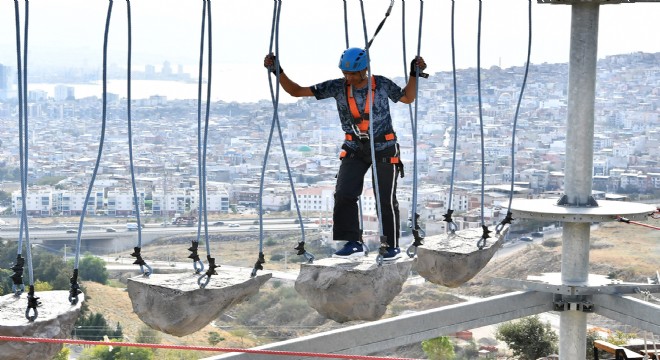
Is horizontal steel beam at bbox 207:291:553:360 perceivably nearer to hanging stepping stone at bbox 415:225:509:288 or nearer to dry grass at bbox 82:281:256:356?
hanging stepping stone at bbox 415:225:509:288

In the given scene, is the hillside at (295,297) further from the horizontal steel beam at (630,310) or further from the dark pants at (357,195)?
the dark pants at (357,195)

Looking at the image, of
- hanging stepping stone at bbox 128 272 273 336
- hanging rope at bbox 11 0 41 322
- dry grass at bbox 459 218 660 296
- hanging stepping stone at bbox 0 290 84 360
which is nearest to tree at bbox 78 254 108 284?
dry grass at bbox 459 218 660 296

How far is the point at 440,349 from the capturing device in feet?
118

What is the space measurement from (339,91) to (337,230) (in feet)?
2.51

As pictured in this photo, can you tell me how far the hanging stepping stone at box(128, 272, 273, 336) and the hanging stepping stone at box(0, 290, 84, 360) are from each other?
0.34m

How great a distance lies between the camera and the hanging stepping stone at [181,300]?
5.70m

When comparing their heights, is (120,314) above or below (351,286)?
below

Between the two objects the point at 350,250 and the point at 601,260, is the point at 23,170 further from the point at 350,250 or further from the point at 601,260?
the point at 601,260

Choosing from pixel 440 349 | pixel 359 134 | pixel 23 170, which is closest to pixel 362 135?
pixel 359 134

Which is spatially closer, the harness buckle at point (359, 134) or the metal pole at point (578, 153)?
the harness buckle at point (359, 134)

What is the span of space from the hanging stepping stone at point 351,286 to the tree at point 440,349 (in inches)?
1175

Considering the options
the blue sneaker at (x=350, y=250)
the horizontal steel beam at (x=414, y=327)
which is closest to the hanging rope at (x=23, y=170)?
the horizontal steel beam at (x=414, y=327)

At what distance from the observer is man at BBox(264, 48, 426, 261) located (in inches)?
250

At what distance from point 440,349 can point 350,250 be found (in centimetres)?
3025
